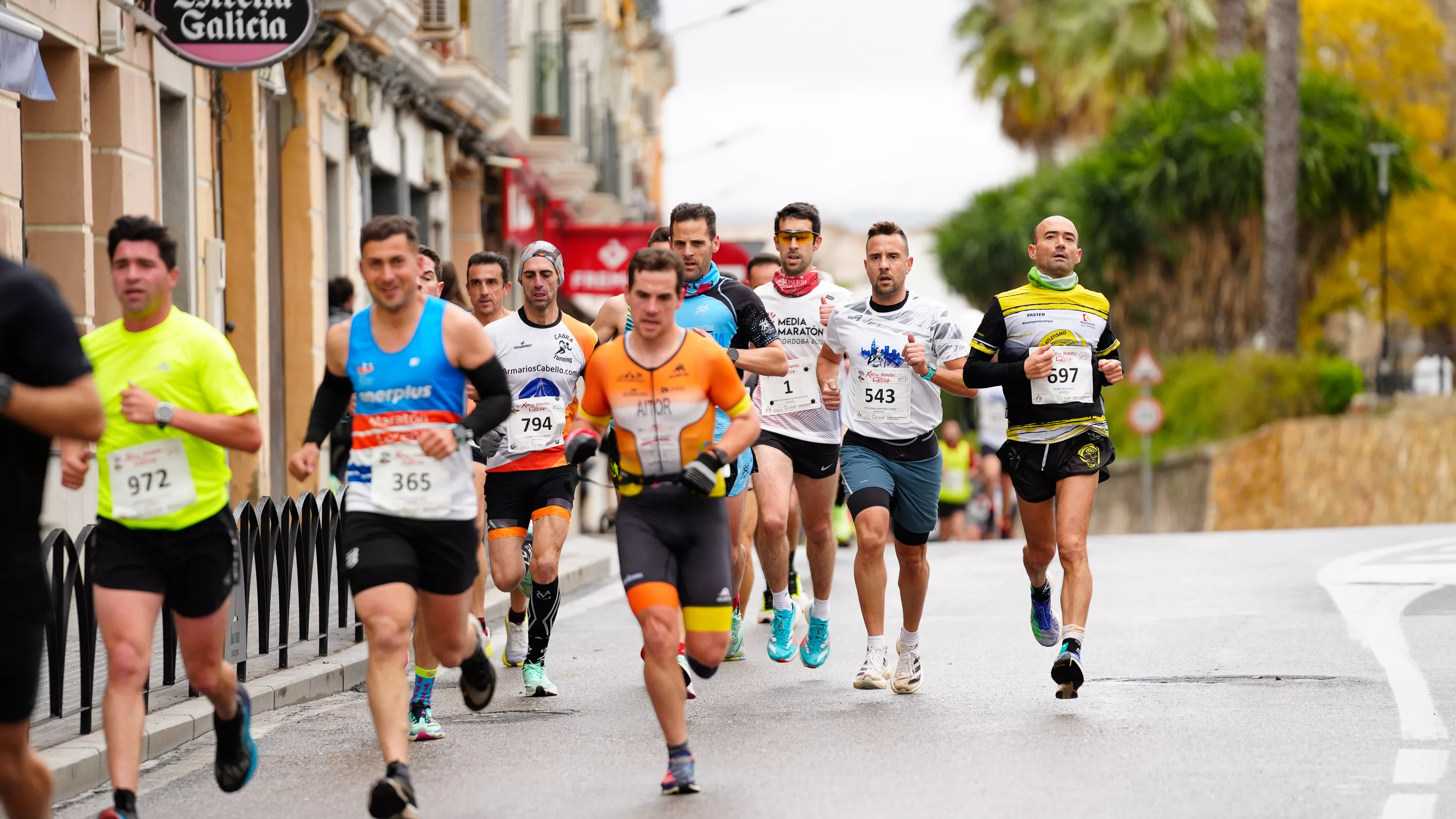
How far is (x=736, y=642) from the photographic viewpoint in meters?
11.4

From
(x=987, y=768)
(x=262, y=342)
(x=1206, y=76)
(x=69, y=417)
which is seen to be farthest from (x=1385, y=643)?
(x=1206, y=76)

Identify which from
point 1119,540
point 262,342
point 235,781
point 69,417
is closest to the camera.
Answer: point 69,417

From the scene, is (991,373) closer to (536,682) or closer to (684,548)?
(684,548)

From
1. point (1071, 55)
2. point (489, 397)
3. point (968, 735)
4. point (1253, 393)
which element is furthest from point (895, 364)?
point (1071, 55)

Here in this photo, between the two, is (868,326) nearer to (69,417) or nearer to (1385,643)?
(1385,643)

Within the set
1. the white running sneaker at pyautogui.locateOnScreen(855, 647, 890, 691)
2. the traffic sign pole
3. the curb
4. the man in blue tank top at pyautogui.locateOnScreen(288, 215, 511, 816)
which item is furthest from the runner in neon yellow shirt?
the traffic sign pole

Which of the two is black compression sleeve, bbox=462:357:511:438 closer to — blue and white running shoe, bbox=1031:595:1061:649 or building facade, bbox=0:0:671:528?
building facade, bbox=0:0:671:528

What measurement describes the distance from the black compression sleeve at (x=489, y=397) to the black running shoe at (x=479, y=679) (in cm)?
104

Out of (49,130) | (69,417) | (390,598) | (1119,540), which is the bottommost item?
(1119,540)

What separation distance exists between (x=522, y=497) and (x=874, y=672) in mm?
1766

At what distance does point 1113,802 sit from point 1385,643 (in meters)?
4.87

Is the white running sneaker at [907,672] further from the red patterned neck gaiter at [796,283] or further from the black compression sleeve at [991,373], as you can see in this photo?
the red patterned neck gaiter at [796,283]

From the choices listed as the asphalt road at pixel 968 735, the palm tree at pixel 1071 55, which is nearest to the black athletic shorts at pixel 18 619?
the asphalt road at pixel 968 735

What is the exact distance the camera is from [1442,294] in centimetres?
5675
